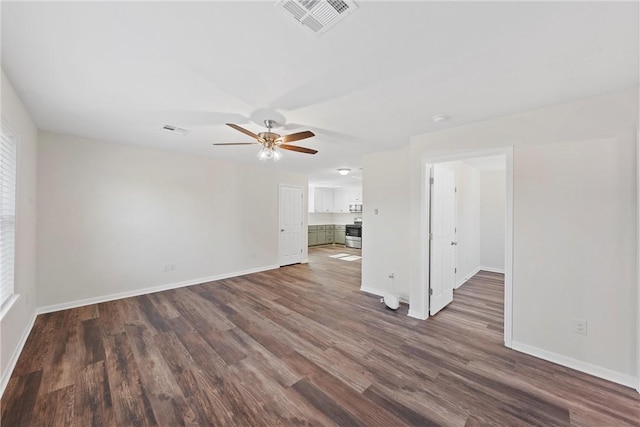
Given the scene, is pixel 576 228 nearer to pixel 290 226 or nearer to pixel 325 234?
pixel 290 226

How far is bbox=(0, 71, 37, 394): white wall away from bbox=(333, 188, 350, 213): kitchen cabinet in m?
8.59

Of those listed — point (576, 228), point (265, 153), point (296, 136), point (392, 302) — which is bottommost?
point (392, 302)

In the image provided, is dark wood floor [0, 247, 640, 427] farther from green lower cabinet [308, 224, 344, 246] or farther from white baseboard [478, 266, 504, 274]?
green lower cabinet [308, 224, 344, 246]

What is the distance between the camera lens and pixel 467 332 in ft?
9.50

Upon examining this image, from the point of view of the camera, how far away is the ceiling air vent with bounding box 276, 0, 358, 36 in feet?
4.09

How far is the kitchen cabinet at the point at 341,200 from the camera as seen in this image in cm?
1029

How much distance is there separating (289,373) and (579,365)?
2.64 m

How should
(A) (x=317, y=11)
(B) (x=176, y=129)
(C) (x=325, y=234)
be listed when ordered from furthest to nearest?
(C) (x=325, y=234) < (B) (x=176, y=129) < (A) (x=317, y=11)

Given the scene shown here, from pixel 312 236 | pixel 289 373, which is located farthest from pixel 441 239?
pixel 312 236

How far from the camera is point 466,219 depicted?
16.7ft

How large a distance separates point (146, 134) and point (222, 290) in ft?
9.04

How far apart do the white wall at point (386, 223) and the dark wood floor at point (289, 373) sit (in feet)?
2.30

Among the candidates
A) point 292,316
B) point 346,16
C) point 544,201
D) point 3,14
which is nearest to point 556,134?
point 544,201

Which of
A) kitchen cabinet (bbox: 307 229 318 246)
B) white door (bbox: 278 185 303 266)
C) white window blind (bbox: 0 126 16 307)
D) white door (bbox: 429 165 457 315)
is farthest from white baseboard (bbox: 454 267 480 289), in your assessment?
white window blind (bbox: 0 126 16 307)
